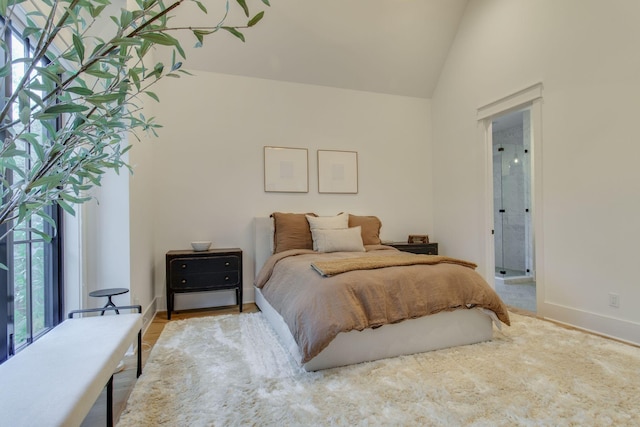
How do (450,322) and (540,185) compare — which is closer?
(450,322)

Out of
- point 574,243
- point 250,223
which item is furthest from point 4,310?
point 574,243

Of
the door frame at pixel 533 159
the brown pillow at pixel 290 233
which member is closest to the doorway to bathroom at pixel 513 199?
the door frame at pixel 533 159

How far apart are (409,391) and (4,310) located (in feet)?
7.16

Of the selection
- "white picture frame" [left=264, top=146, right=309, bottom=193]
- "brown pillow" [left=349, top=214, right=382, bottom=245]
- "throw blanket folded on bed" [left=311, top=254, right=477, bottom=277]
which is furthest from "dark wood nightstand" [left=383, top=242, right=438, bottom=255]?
"throw blanket folded on bed" [left=311, top=254, right=477, bottom=277]

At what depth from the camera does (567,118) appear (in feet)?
9.75

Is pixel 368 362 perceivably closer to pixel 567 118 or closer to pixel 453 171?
pixel 567 118

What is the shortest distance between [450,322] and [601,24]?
2.77 m

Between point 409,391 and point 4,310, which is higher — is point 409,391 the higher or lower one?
the lower one

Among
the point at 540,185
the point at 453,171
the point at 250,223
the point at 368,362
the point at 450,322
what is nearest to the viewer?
the point at 368,362

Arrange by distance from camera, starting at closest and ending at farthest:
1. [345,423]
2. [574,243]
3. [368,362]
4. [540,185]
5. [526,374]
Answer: [345,423] → [526,374] → [368,362] → [574,243] → [540,185]

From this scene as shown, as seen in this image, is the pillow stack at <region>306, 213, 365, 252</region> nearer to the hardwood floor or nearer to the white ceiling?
the hardwood floor

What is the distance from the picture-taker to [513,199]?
18.6 ft

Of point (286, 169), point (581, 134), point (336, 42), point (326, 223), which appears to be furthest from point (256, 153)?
point (581, 134)

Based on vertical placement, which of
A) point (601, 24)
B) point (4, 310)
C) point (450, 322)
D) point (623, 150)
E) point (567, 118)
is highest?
point (601, 24)
